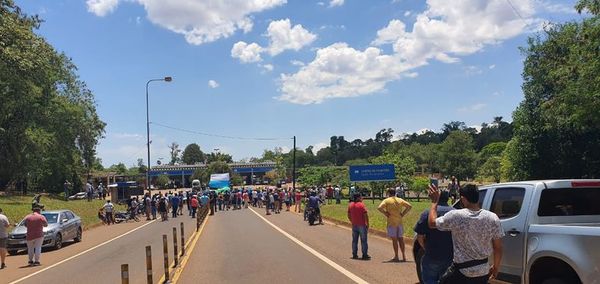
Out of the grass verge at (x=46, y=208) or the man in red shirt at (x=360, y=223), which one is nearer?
the man in red shirt at (x=360, y=223)

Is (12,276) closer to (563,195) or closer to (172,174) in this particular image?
(563,195)

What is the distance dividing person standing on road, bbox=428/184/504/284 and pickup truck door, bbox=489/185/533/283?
210 cm

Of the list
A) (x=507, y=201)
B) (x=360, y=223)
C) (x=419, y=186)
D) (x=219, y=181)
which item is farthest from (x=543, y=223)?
(x=419, y=186)

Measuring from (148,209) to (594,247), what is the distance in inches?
1396

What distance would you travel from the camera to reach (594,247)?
5559 mm

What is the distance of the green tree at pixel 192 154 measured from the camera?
18612cm

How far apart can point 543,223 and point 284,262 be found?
7501 mm

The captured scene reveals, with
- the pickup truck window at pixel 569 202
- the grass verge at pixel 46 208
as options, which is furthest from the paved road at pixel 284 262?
the grass verge at pixel 46 208

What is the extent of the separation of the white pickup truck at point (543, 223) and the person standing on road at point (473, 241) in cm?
143

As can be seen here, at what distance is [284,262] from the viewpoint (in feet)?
43.5

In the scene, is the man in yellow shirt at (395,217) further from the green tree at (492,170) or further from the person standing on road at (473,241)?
the green tree at (492,170)

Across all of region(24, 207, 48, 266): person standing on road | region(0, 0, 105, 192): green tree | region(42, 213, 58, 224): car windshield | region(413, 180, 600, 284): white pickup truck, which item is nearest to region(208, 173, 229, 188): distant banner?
region(0, 0, 105, 192): green tree

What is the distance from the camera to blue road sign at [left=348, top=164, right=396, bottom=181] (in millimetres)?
51281

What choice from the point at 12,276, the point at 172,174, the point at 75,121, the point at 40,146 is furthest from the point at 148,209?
the point at 172,174
